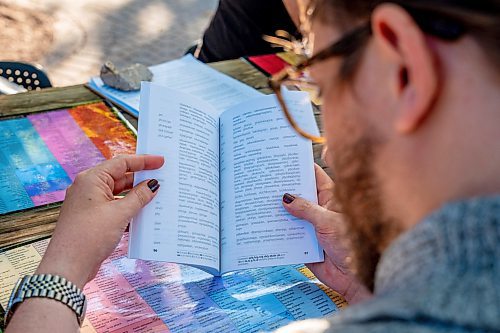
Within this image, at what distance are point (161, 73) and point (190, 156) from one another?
67 cm

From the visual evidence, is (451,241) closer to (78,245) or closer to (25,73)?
(78,245)

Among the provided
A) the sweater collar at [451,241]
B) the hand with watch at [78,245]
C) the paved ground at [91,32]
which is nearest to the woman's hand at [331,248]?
the hand with watch at [78,245]

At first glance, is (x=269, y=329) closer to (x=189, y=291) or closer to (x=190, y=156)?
(x=189, y=291)

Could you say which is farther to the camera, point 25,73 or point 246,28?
point 246,28

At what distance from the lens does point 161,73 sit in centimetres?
199

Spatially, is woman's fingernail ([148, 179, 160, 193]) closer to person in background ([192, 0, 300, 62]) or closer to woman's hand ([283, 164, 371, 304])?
woman's hand ([283, 164, 371, 304])

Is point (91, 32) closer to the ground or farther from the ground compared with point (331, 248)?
closer to the ground

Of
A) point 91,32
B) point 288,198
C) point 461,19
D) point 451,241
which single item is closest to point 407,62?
point 461,19

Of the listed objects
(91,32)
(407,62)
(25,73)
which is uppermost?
(407,62)

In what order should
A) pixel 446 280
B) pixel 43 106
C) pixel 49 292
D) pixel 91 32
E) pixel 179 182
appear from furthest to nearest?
pixel 91 32 < pixel 43 106 < pixel 179 182 < pixel 49 292 < pixel 446 280

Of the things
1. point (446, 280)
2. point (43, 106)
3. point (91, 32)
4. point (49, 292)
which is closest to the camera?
point (446, 280)

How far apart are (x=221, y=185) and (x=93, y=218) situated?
1.04 feet

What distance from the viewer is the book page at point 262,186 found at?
4.40ft

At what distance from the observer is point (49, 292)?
1104 millimetres
